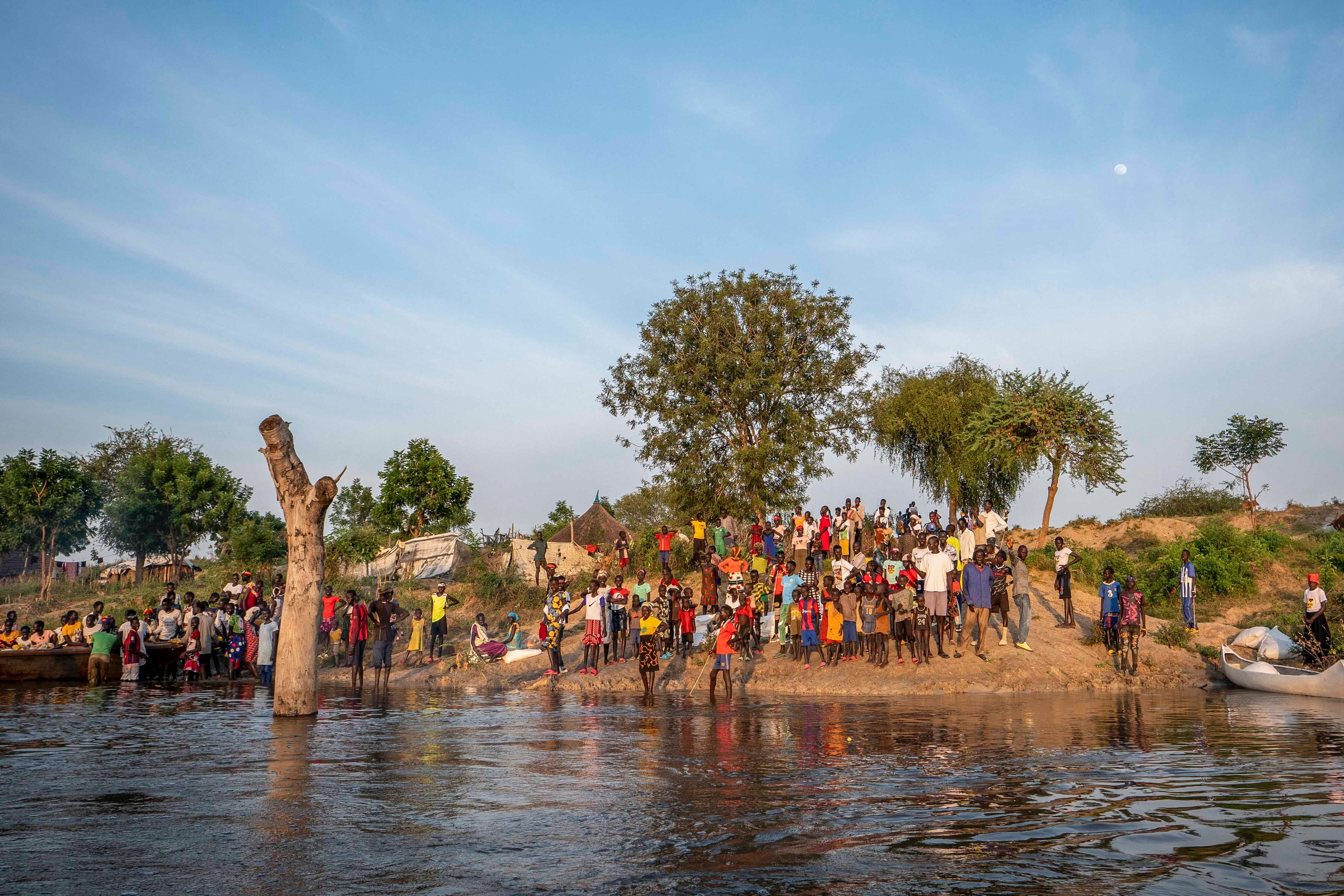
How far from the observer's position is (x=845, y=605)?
799 inches

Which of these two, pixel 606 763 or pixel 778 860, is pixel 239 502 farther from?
pixel 778 860

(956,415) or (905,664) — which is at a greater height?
(956,415)

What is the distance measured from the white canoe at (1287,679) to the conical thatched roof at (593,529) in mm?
33413

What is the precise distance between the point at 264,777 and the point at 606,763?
11.1 feet

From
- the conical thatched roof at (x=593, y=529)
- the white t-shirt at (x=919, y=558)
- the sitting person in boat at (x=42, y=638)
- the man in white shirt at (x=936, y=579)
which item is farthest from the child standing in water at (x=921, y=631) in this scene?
the conical thatched roof at (x=593, y=529)

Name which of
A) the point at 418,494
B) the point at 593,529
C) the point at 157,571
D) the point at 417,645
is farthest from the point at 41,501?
the point at 417,645

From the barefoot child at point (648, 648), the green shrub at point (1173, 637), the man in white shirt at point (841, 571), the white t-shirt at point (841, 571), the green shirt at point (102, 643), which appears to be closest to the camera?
the barefoot child at point (648, 648)

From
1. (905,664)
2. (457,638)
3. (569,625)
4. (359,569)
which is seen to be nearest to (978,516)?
(905,664)

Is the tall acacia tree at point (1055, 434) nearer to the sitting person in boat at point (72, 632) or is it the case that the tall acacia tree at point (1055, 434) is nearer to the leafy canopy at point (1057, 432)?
the leafy canopy at point (1057, 432)

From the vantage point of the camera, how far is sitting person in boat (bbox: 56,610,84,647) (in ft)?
79.1

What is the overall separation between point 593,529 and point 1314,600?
3727 centimetres

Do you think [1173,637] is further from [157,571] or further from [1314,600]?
[157,571]

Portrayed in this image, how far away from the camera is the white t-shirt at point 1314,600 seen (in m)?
18.9

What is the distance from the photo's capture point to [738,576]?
24.0 metres
